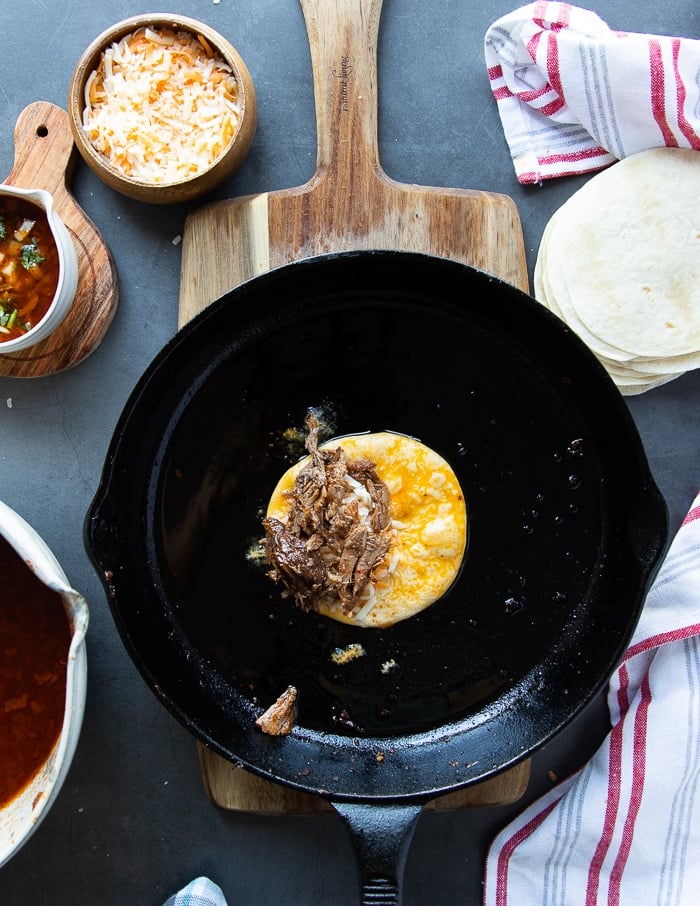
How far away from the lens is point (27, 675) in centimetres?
170

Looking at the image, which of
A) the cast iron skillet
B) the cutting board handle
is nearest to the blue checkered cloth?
the cast iron skillet

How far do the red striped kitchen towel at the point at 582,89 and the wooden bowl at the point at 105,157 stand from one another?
2.12 feet

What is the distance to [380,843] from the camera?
154 centimetres

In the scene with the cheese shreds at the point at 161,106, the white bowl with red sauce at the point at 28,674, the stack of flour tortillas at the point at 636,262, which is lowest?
the white bowl with red sauce at the point at 28,674

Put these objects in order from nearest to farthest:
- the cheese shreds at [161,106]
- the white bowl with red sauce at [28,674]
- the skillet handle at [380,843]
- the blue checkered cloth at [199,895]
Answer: the skillet handle at [380,843] → the white bowl with red sauce at [28,674] → the cheese shreds at [161,106] → the blue checkered cloth at [199,895]

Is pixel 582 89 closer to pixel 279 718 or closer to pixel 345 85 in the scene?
pixel 345 85

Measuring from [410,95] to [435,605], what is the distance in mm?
1286

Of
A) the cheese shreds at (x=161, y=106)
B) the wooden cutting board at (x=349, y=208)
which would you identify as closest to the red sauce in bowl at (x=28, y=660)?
the wooden cutting board at (x=349, y=208)

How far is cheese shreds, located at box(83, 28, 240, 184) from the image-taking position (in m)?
1.77

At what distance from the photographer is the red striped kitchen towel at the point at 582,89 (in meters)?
1.80

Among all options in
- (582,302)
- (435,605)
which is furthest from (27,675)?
(582,302)

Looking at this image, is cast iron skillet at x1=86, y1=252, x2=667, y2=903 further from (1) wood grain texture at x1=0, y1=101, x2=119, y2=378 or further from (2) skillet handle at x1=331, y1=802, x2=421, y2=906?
(1) wood grain texture at x1=0, y1=101, x2=119, y2=378

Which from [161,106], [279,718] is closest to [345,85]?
[161,106]

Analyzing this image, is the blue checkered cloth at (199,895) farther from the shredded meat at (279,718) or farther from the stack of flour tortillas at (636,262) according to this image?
the stack of flour tortillas at (636,262)
